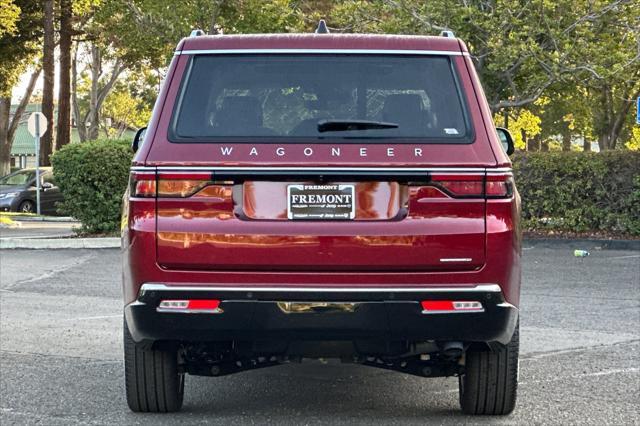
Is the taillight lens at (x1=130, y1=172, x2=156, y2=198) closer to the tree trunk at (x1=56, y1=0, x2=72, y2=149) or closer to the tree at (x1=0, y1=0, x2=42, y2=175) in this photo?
the tree trunk at (x1=56, y1=0, x2=72, y2=149)

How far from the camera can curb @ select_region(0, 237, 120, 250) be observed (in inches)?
674

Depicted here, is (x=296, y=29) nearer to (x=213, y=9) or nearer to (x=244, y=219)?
(x=213, y=9)

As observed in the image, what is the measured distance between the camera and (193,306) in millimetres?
4758

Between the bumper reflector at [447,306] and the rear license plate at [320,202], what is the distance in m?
0.52

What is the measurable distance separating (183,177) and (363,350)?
117cm

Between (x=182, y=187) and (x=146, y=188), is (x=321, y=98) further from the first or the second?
(x=146, y=188)

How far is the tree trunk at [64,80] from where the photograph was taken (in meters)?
37.3

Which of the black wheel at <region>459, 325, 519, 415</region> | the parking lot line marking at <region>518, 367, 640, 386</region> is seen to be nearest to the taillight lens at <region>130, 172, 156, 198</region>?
the black wheel at <region>459, 325, 519, 415</region>

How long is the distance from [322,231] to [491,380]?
1374 millimetres

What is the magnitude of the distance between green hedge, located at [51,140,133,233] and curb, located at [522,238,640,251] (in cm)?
683

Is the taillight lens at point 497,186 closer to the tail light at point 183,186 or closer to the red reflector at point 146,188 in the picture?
the tail light at point 183,186

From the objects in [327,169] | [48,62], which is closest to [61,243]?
[327,169]

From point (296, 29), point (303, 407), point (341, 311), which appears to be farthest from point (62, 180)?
point (341, 311)

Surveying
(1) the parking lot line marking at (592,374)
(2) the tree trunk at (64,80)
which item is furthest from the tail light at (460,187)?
(2) the tree trunk at (64,80)
